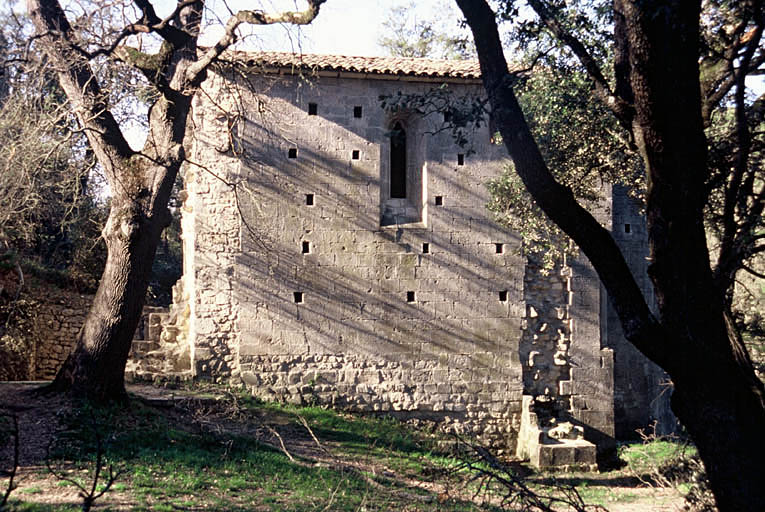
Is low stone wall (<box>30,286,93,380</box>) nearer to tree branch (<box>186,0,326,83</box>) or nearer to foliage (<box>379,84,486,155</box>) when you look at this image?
tree branch (<box>186,0,326,83</box>)

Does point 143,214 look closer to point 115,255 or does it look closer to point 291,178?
point 115,255

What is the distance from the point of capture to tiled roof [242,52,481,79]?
11.5 meters

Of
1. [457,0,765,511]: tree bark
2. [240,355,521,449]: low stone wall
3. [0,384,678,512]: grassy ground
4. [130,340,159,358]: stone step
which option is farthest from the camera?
[130,340,159,358]: stone step

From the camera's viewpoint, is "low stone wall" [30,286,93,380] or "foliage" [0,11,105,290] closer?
"foliage" [0,11,105,290]

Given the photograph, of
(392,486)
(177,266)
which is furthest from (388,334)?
(177,266)

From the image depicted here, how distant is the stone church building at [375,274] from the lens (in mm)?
11562

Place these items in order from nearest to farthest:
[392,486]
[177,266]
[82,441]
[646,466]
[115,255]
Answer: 1. [82,441]
2. [392,486]
3. [115,255]
4. [646,466]
5. [177,266]

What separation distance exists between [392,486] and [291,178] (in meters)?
5.59

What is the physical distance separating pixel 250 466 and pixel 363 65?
6.99 meters

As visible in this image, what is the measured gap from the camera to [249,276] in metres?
11.6

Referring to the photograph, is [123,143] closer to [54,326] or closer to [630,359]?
[54,326]

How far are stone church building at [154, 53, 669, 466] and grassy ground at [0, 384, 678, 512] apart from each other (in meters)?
0.84

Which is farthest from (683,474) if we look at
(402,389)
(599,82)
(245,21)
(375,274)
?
(245,21)

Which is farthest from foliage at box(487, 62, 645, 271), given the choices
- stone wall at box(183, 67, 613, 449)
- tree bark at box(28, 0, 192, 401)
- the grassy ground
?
tree bark at box(28, 0, 192, 401)
